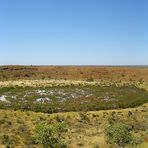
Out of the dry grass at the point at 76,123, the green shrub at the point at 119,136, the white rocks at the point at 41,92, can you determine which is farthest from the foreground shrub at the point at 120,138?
the white rocks at the point at 41,92

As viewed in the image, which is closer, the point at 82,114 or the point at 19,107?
the point at 82,114

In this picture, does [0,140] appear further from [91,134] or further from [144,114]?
[144,114]

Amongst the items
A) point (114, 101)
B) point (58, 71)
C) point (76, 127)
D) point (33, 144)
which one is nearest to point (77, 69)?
point (58, 71)

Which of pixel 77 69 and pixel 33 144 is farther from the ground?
pixel 77 69

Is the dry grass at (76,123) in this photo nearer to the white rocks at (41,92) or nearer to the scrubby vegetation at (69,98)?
the scrubby vegetation at (69,98)

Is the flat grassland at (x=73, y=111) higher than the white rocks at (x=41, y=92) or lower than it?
lower

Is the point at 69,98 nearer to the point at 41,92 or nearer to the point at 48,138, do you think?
the point at 41,92

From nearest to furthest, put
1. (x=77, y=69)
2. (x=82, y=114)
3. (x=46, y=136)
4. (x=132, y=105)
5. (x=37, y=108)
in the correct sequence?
1. (x=46, y=136)
2. (x=82, y=114)
3. (x=37, y=108)
4. (x=132, y=105)
5. (x=77, y=69)

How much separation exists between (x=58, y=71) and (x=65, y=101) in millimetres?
55473

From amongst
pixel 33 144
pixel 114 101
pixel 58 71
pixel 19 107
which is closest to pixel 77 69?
pixel 58 71

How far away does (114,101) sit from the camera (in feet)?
220

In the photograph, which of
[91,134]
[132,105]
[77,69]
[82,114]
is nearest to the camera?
[91,134]

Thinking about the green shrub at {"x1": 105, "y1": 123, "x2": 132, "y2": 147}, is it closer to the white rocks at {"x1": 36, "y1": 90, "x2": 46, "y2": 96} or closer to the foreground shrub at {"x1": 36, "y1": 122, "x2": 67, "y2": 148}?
the foreground shrub at {"x1": 36, "y1": 122, "x2": 67, "y2": 148}

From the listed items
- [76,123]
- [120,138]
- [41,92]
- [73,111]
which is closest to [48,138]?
[120,138]
